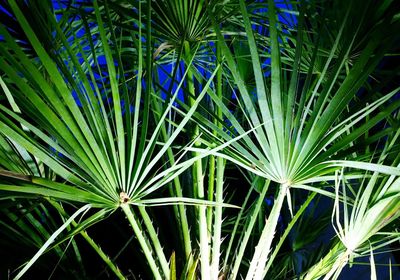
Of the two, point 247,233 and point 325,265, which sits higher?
point 247,233

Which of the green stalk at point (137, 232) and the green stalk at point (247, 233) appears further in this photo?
the green stalk at point (247, 233)

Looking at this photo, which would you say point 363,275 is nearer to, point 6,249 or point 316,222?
point 316,222

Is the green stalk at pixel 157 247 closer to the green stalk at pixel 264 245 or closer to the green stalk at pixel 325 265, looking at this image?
the green stalk at pixel 264 245

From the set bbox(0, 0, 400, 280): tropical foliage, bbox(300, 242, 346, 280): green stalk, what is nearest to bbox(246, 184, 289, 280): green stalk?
bbox(0, 0, 400, 280): tropical foliage

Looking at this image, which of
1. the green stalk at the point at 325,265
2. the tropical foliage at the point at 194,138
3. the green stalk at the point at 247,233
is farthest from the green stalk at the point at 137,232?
the green stalk at the point at 325,265

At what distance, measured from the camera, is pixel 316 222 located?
1.43 metres

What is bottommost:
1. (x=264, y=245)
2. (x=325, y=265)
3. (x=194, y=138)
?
(x=325, y=265)

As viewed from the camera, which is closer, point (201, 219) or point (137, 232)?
point (137, 232)

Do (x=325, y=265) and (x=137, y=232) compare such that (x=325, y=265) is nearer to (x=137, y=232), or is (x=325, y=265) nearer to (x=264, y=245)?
(x=264, y=245)

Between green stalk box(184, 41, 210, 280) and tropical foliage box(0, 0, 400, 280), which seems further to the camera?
green stalk box(184, 41, 210, 280)

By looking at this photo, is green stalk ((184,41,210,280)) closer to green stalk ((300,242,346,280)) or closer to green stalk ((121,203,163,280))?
green stalk ((121,203,163,280))

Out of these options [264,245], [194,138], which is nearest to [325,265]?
[264,245]

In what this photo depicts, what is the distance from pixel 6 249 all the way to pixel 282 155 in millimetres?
868

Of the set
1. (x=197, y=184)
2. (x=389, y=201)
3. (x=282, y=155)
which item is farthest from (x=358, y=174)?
(x=197, y=184)
